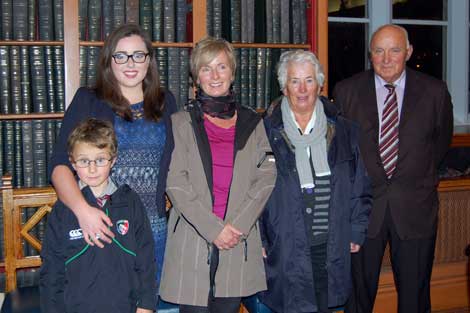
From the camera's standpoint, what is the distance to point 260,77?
328cm

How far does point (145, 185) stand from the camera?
2.16 metres

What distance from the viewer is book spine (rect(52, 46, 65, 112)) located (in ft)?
9.72

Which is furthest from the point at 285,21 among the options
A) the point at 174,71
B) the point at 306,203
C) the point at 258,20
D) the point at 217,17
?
the point at 306,203

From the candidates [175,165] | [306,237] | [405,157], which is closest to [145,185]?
[175,165]

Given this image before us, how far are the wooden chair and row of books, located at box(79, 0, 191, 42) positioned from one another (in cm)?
88

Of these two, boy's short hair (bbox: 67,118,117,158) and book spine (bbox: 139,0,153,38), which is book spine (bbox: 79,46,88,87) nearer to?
book spine (bbox: 139,0,153,38)

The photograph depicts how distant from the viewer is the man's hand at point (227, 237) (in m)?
2.13

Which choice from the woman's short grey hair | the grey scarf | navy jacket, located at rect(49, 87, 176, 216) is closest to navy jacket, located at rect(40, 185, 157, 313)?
navy jacket, located at rect(49, 87, 176, 216)

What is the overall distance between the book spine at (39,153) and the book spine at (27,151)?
0.02 m

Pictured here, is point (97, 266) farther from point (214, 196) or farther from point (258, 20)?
point (258, 20)

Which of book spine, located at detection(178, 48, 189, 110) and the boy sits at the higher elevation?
book spine, located at detection(178, 48, 189, 110)

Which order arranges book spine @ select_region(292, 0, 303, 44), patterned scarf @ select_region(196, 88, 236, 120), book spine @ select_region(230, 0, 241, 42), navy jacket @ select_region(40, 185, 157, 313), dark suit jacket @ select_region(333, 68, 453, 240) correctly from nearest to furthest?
1. navy jacket @ select_region(40, 185, 157, 313)
2. patterned scarf @ select_region(196, 88, 236, 120)
3. dark suit jacket @ select_region(333, 68, 453, 240)
4. book spine @ select_region(230, 0, 241, 42)
5. book spine @ select_region(292, 0, 303, 44)

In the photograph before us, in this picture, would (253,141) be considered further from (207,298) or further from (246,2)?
(246,2)

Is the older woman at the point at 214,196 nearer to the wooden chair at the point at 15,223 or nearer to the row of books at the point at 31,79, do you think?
the wooden chair at the point at 15,223
